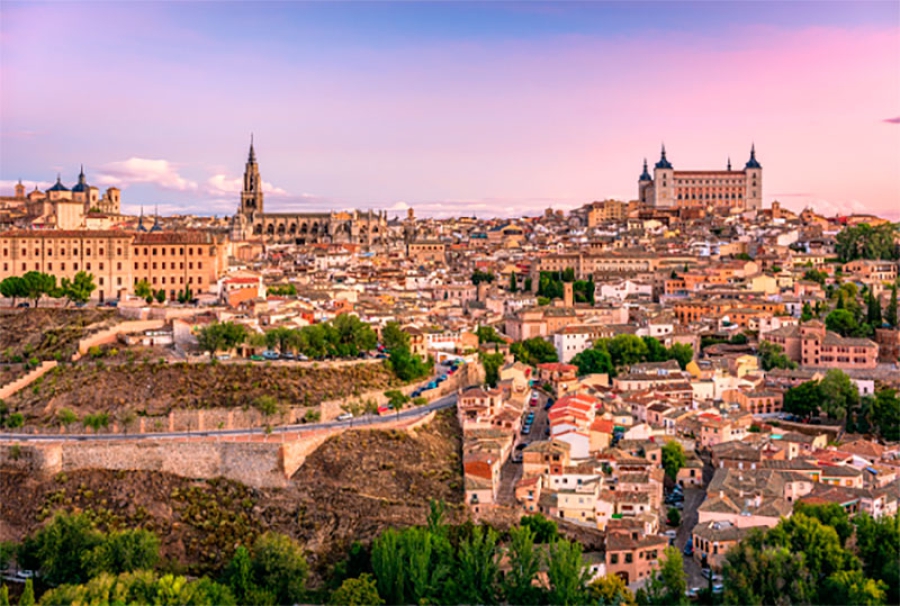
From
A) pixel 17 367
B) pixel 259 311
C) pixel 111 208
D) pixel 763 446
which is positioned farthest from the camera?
pixel 111 208

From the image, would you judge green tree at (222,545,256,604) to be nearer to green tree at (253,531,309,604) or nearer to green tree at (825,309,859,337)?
green tree at (253,531,309,604)

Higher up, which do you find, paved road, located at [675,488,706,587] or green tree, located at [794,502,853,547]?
green tree, located at [794,502,853,547]

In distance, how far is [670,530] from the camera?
16.8 metres

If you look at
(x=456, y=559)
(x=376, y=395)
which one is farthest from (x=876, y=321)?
(x=456, y=559)

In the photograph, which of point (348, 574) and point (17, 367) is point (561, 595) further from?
point (17, 367)

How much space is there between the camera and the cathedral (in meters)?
51.7

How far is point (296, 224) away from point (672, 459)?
37.5 metres

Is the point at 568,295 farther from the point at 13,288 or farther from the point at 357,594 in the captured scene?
the point at 357,594

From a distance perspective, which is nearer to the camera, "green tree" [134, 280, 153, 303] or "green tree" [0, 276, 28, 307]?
"green tree" [0, 276, 28, 307]

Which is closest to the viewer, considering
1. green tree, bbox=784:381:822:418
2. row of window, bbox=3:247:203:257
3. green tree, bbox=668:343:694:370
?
green tree, bbox=784:381:822:418

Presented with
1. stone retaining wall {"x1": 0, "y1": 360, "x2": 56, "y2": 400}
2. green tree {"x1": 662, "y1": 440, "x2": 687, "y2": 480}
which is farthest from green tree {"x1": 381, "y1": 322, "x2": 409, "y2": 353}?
stone retaining wall {"x1": 0, "y1": 360, "x2": 56, "y2": 400}

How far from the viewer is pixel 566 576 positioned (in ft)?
45.0

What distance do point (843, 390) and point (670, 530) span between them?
6.78m

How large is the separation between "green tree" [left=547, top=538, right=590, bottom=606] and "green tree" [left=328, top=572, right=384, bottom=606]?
2.23 metres
